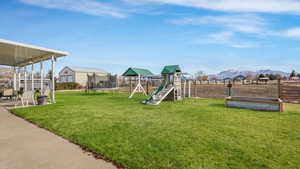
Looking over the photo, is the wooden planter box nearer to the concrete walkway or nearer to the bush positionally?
the concrete walkway

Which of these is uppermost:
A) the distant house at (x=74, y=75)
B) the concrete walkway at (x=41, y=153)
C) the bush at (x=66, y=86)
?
the distant house at (x=74, y=75)

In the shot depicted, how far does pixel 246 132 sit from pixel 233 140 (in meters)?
0.84

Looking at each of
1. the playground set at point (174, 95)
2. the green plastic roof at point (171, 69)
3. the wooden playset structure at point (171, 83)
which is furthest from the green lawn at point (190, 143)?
the green plastic roof at point (171, 69)

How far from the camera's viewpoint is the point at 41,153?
2.80 meters

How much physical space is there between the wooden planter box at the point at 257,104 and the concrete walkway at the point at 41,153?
7548mm

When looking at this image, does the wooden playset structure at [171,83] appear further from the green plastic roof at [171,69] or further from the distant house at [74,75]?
the distant house at [74,75]

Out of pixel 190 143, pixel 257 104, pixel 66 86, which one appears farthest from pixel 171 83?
pixel 66 86

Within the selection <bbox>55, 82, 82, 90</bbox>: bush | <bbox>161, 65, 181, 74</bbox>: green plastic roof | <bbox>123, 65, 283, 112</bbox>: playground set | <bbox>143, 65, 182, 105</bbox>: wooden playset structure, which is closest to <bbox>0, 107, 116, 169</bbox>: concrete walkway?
<bbox>123, 65, 283, 112</bbox>: playground set

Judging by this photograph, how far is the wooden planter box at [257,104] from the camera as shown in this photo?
21.9ft

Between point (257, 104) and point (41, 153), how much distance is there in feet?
27.8

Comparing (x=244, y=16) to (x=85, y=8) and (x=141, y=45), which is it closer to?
(x=85, y=8)

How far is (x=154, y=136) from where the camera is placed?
3537mm

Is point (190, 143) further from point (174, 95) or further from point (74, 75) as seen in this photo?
point (74, 75)

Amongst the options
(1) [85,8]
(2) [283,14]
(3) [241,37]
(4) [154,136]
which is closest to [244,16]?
(2) [283,14]
